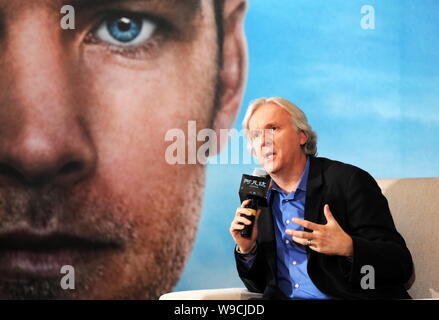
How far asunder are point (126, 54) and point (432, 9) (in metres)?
1.73

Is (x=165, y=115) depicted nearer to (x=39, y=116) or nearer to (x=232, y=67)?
(x=232, y=67)

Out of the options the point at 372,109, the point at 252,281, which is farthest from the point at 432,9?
the point at 252,281

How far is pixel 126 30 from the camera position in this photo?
2.71 meters

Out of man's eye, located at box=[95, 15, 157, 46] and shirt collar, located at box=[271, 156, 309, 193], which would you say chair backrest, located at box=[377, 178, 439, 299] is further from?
man's eye, located at box=[95, 15, 157, 46]

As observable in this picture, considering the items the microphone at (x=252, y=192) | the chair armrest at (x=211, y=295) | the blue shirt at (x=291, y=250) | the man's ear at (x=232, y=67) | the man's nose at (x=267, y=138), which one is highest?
the man's ear at (x=232, y=67)

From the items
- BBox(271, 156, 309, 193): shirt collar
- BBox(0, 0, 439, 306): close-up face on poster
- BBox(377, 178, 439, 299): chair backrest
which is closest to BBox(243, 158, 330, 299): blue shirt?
BBox(271, 156, 309, 193): shirt collar

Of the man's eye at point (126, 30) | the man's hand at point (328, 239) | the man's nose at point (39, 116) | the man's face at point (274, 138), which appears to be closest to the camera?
the man's hand at point (328, 239)

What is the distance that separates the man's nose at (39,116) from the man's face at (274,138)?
1134 millimetres

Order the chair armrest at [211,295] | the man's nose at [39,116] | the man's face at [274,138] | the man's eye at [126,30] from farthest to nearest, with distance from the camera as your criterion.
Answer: the man's eye at [126,30], the man's nose at [39,116], the man's face at [274,138], the chair armrest at [211,295]

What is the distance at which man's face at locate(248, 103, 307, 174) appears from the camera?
5.91 ft

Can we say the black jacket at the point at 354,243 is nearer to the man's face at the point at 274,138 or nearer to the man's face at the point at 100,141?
the man's face at the point at 274,138

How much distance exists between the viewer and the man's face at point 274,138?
1802 mm

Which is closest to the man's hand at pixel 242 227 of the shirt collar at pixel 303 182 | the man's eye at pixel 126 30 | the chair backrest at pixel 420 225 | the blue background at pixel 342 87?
the shirt collar at pixel 303 182

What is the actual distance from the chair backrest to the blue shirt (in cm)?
34
